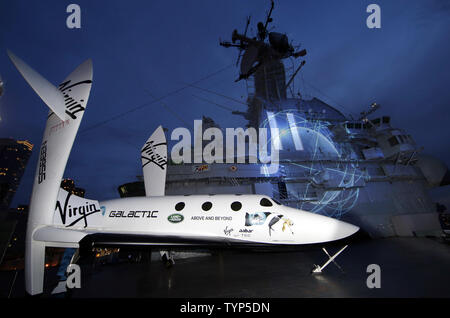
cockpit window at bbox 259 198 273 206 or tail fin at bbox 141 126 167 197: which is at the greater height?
tail fin at bbox 141 126 167 197

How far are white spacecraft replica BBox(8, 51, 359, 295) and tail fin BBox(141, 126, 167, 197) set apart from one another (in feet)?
8.21

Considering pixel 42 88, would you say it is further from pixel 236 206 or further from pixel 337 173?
pixel 337 173

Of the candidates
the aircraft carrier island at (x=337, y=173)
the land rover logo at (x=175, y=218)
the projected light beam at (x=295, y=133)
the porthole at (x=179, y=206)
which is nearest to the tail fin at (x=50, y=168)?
the land rover logo at (x=175, y=218)

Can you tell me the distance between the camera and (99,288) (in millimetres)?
6184

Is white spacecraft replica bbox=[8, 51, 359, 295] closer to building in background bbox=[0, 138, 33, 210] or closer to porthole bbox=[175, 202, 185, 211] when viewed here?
porthole bbox=[175, 202, 185, 211]

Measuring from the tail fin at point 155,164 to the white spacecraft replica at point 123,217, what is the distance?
98.5 inches

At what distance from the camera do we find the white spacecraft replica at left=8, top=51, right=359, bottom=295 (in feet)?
14.9

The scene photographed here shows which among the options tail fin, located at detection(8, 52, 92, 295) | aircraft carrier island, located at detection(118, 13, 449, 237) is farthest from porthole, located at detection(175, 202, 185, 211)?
aircraft carrier island, located at detection(118, 13, 449, 237)

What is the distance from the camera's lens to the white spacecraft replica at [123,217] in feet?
14.9

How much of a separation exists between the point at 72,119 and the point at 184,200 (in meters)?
4.25

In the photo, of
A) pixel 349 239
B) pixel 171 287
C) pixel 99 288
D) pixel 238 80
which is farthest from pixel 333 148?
pixel 99 288

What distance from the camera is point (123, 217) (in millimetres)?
6676

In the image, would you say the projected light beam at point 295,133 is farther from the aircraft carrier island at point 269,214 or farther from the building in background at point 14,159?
the building in background at point 14,159
